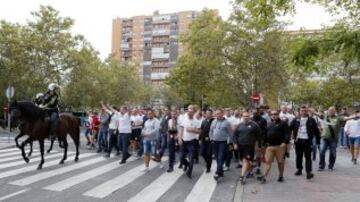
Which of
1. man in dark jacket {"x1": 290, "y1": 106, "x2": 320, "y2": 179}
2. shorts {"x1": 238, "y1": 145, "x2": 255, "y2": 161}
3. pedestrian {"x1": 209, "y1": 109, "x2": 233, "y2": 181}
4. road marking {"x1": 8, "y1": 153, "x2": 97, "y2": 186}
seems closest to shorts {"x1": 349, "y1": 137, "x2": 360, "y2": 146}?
man in dark jacket {"x1": 290, "y1": 106, "x2": 320, "y2": 179}

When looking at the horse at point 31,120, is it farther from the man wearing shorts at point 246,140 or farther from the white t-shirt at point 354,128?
the white t-shirt at point 354,128

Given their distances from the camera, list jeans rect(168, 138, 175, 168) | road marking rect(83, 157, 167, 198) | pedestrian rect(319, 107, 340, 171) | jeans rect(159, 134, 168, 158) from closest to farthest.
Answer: road marking rect(83, 157, 167, 198) → jeans rect(168, 138, 175, 168) → pedestrian rect(319, 107, 340, 171) → jeans rect(159, 134, 168, 158)

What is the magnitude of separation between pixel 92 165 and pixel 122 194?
5429mm

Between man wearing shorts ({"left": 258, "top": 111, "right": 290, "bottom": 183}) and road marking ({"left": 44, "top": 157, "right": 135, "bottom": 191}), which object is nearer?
road marking ({"left": 44, "top": 157, "right": 135, "bottom": 191})

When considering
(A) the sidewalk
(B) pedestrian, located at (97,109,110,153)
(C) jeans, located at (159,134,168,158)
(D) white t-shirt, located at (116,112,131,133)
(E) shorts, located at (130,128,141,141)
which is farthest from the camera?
(B) pedestrian, located at (97,109,110,153)

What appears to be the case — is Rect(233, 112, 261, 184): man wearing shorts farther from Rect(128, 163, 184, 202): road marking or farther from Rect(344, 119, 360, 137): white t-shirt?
Rect(344, 119, 360, 137): white t-shirt

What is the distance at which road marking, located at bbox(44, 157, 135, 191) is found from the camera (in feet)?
37.4

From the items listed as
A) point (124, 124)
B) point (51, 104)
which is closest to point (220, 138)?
point (124, 124)

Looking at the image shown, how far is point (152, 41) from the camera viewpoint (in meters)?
138

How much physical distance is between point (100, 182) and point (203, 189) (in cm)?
250

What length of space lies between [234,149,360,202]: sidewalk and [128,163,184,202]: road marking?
1.60m

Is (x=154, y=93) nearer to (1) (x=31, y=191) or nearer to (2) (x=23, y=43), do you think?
(2) (x=23, y=43)

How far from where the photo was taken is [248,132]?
12625 mm

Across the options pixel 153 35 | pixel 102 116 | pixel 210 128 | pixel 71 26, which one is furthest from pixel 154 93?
pixel 210 128
